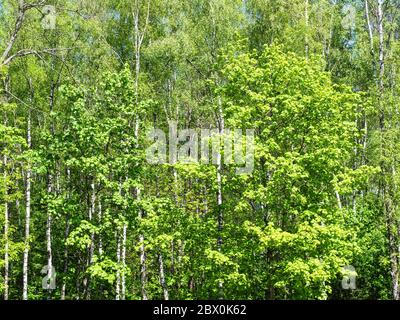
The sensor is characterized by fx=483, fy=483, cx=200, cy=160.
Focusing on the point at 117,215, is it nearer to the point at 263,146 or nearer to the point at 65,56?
the point at 263,146

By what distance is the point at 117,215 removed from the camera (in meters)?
16.5

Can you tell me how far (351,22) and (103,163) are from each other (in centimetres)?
2020

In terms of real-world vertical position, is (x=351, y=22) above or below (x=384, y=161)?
above

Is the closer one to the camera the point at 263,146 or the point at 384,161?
the point at 263,146

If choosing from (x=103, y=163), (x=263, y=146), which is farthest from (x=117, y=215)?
(x=263, y=146)

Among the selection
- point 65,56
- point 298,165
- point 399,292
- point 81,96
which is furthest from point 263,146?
point 65,56

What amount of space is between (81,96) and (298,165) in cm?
802

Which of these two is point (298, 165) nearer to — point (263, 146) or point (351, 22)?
point (263, 146)

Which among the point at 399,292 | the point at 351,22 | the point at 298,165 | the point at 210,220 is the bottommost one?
the point at 399,292

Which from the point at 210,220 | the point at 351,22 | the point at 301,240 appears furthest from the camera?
the point at 351,22
